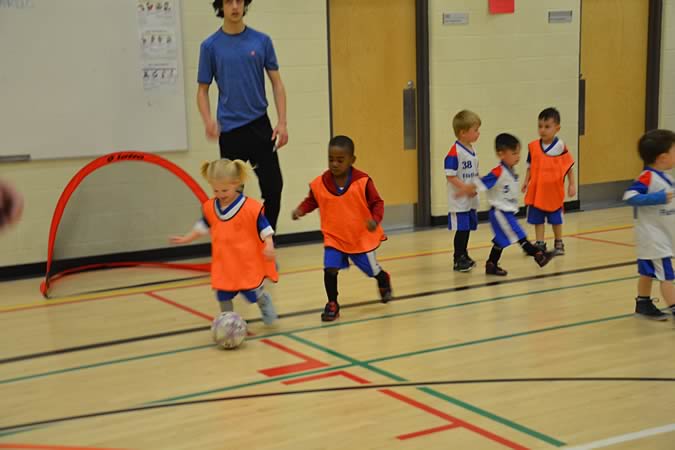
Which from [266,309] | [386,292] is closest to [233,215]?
[266,309]

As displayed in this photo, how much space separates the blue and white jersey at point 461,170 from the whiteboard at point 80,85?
2299mm

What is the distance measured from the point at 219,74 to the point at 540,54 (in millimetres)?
4004

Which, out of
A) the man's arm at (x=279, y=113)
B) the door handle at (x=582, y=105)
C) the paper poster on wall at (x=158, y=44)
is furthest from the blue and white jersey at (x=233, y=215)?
the door handle at (x=582, y=105)

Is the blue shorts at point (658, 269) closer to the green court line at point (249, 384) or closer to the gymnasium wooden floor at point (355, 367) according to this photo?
the gymnasium wooden floor at point (355, 367)

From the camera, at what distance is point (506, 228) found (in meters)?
6.34

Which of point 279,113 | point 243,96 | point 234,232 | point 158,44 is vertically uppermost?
point 158,44

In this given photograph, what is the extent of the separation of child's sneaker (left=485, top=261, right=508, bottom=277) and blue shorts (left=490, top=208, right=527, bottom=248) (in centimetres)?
16

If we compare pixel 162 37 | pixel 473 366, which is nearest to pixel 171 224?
pixel 162 37

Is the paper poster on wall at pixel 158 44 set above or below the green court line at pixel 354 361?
above

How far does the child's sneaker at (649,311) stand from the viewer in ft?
16.9

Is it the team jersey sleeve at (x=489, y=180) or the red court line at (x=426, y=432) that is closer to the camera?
the red court line at (x=426, y=432)

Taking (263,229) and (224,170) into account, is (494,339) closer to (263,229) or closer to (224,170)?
(263,229)

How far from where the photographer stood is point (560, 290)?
591 centimetres

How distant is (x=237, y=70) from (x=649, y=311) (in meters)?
3.04
